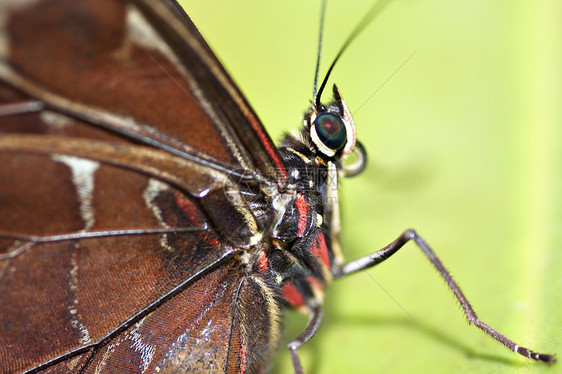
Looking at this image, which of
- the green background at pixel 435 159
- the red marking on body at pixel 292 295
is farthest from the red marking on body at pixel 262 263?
the green background at pixel 435 159

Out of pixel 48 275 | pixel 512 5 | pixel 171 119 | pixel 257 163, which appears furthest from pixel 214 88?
pixel 512 5

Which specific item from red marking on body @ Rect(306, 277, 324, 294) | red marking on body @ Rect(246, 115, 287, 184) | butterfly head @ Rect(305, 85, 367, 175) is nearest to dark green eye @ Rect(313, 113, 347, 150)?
butterfly head @ Rect(305, 85, 367, 175)

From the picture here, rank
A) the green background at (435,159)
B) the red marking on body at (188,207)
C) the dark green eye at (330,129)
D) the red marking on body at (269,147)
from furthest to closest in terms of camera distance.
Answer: the green background at (435,159) → the dark green eye at (330,129) → the red marking on body at (188,207) → the red marking on body at (269,147)

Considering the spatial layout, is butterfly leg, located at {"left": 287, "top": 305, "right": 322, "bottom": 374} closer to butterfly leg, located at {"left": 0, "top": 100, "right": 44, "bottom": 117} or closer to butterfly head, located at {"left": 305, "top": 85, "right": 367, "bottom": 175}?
butterfly head, located at {"left": 305, "top": 85, "right": 367, "bottom": 175}

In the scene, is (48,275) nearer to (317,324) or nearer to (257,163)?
(257,163)

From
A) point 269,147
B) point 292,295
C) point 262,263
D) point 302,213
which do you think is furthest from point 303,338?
point 269,147

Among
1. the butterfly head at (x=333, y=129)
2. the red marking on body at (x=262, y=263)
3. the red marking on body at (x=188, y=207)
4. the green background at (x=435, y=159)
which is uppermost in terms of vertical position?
the red marking on body at (x=188, y=207)

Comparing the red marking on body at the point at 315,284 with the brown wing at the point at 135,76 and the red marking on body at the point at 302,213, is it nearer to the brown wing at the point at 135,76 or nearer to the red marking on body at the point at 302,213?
the red marking on body at the point at 302,213
